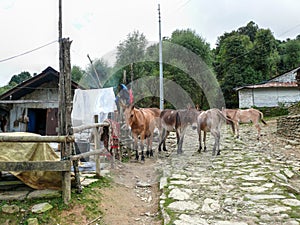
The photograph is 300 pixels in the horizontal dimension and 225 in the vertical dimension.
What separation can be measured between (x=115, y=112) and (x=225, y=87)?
81.0ft

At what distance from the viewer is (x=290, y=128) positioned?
10.9 m

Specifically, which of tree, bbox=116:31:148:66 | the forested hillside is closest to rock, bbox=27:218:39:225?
the forested hillside

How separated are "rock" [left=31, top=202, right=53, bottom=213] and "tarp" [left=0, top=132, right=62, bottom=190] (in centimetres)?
35

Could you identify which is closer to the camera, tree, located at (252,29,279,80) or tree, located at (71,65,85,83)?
tree, located at (252,29,279,80)

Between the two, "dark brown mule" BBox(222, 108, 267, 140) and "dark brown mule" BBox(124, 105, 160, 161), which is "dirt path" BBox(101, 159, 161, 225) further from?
"dark brown mule" BBox(222, 108, 267, 140)

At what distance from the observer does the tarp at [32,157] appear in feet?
12.2

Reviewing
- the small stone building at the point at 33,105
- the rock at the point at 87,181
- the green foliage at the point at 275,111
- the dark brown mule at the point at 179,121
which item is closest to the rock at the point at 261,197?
the rock at the point at 87,181

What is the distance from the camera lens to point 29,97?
11000 mm

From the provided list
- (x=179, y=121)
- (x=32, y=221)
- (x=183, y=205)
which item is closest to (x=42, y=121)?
(x=179, y=121)

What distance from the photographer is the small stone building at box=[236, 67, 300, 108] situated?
26109 millimetres

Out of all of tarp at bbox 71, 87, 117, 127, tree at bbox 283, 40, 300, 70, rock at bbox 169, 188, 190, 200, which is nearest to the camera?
rock at bbox 169, 188, 190, 200

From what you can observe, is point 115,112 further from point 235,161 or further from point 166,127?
point 235,161

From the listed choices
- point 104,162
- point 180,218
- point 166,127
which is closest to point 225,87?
point 166,127

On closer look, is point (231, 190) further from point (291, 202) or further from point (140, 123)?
point (140, 123)
